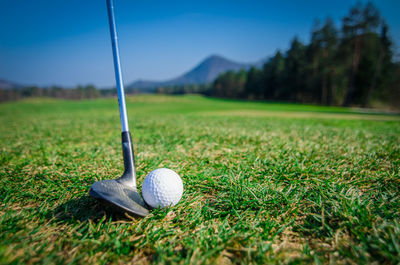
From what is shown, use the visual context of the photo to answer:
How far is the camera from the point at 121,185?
1.62 m

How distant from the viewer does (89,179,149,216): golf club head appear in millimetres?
1341

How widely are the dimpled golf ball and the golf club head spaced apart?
0.29 feet

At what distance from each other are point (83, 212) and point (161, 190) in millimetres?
683

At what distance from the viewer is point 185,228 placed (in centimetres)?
143

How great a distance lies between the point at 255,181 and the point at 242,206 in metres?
0.56

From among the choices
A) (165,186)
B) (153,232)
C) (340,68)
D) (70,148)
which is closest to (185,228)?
(153,232)

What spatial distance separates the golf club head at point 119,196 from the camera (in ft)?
4.40

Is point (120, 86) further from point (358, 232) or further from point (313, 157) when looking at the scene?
point (313, 157)

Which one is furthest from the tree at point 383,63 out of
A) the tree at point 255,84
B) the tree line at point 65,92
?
the tree line at point 65,92

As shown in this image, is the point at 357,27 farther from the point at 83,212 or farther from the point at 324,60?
the point at 83,212

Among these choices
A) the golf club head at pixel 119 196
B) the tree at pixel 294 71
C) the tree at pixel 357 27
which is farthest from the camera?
the tree at pixel 294 71

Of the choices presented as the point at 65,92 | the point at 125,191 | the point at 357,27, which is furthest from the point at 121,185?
the point at 65,92

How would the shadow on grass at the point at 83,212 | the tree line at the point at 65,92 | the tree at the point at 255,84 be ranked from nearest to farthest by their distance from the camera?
the shadow on grass at the point at 83,212 → the tree at the point at 255,84 → the tree line at the point at 65,92

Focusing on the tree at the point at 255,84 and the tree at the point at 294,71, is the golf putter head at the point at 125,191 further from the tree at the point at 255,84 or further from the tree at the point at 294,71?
the tree at the point at 255,84
